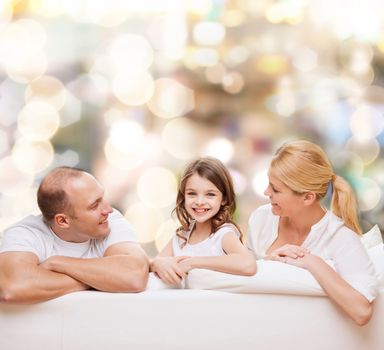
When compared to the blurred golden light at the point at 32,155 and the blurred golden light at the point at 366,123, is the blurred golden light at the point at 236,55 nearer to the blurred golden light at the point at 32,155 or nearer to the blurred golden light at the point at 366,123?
the blurred golden light at the point at 366,123

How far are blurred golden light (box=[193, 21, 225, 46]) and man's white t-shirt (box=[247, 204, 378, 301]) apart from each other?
1837 mm

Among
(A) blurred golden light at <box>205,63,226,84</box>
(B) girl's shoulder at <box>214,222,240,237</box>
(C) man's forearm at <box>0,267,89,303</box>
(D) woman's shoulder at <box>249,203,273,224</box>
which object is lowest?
(C) man's forearm at <box>0,267,89,303</box>

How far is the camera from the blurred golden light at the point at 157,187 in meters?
3.68

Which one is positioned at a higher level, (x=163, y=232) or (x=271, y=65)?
(x=271, y=65)

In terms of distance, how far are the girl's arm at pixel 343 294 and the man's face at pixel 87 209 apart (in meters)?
0.49

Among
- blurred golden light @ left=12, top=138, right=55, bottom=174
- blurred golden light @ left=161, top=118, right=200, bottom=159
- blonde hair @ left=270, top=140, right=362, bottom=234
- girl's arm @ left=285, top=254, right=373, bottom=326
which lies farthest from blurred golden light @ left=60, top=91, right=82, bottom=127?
girl's arm @ left=285, top=254, right=373, bottom=326

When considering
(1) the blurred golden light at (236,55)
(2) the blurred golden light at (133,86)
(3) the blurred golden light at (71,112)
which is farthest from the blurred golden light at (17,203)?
(1) the blurred golden light at (236,55)

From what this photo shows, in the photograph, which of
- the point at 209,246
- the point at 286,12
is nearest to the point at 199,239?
the point at 209,246

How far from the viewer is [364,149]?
3.70 metres

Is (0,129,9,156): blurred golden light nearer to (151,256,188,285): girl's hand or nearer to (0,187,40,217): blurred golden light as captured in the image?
(0,187,40,217): blurred golden light

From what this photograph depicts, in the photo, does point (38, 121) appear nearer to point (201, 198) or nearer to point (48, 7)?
point (48, 7)

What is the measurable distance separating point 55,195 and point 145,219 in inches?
71.9

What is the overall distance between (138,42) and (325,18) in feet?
3.03

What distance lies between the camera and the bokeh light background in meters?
3.68
